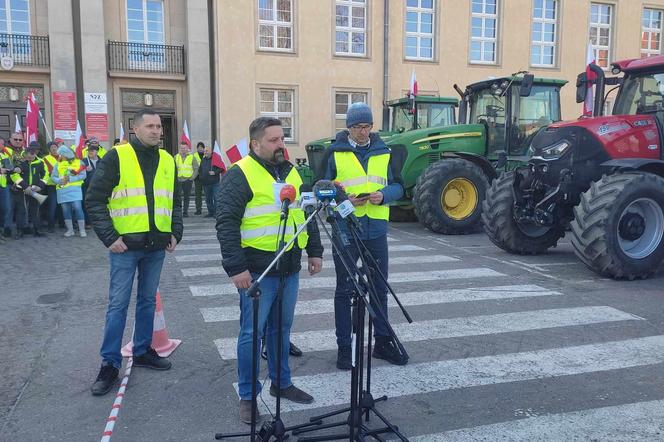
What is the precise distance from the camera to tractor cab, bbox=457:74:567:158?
37.7 ft

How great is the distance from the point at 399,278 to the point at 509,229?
2.24m

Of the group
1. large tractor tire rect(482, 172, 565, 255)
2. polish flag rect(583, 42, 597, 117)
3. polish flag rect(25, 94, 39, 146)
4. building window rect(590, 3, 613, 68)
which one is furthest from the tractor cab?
building window rect(590, 3, 613, 68)

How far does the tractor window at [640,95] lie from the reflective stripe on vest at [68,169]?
32.0 ft

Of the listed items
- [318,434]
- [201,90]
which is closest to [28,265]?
[318,434]

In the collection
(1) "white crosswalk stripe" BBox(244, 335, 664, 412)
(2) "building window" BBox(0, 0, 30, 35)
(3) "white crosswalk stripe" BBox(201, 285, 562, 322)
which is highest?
(2) "building window" BBox(0, 0, 30, 35)

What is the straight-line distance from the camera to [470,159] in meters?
11.6

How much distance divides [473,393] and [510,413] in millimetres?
345

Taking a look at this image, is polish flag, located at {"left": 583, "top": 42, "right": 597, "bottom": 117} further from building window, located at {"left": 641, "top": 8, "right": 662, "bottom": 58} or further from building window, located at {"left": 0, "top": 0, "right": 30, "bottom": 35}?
building window, located at {"left": 641, "top": 8, "right": 662, "bottom": 58}

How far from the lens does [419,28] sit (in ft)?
76.3

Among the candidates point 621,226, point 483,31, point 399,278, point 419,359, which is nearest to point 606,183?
point 621,226

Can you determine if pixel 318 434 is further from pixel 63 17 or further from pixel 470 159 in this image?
pixel 63 17

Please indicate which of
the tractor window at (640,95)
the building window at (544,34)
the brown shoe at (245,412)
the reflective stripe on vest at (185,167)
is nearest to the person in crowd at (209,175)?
the reflective stripe on vest at (185,167)

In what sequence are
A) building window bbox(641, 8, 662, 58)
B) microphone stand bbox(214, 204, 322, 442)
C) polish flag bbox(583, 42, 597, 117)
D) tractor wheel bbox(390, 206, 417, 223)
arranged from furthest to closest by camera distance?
building window bbox(641, 8, 662, 58)
tractor wheel bbox(390, 206, 417, 223)
polish flag bbox(583, 42, 597, 117)
microphone stand bbox(214, 204, 322, 442)

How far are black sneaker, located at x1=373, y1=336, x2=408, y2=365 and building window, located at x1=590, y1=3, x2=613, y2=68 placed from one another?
2481cm
